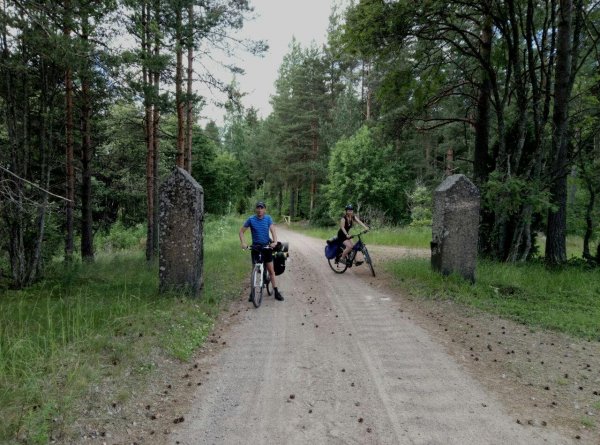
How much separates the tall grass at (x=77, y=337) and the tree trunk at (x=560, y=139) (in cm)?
837

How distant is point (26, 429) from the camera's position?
9.71 ft

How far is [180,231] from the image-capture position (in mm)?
7195

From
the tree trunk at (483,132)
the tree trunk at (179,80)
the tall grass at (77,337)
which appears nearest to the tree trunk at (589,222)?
the tree trunk at (483,132)

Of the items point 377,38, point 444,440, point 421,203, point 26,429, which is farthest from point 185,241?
point 421,203

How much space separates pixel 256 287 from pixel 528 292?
18.3 ft

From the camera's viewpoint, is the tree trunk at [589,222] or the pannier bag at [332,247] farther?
the pannier bag at [332,247]

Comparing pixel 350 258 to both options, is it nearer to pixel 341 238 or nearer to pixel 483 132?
pixel 341 238

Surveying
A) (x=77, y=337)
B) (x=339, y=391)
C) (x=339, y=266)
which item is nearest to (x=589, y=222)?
(x=339, y=266)

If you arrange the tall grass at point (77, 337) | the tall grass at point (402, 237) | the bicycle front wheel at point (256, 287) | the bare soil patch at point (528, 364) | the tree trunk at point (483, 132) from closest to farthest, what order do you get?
the tall grass at point (77, 337), the bare soil patch at point (528, 364), the bicycle front wheel at point (256, 287), the tree trunk at point (483, 132), the tall grass at point (402, 237)

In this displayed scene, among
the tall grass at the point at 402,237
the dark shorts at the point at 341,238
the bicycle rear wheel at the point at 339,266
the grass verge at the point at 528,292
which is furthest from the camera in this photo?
the tall grass at the point at 402,237

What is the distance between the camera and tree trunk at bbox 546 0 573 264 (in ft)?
33.0

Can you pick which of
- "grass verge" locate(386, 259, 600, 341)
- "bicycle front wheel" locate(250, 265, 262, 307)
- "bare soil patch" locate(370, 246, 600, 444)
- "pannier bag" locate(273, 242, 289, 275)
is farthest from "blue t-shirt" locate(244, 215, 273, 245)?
"grass verge" locate(386, 259, 600, 341)

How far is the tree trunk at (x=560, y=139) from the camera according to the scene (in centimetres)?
1005

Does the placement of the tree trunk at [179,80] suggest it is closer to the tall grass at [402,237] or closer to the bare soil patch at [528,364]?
the bare soil patch at [528,364]
